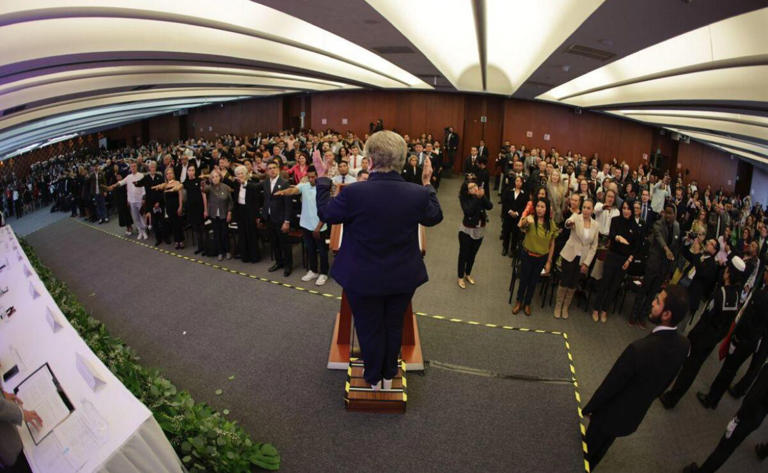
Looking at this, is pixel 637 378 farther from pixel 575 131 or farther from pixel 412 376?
pixel 575 131

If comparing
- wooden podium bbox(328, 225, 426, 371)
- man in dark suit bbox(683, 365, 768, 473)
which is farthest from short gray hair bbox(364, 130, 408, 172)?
man in dark suit bbox(683, 365, 768, 473)

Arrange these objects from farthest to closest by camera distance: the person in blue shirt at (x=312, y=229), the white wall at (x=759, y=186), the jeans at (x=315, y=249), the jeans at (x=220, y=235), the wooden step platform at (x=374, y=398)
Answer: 1. the white wall at (x=759, y=186)
2. the jeans at (x=220, y=235)
3. the jeans at (x=315, y=249)
4. the person in blue shirt at (x=312, y=229)
5. the wooden step platform at (x=374, y=398)

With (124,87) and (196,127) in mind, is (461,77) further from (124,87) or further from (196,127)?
(196,127)

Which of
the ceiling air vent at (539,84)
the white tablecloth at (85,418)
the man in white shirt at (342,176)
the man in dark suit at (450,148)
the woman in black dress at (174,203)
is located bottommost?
the white tablecloth at (85,418)

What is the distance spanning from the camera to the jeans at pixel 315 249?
6.79 meters

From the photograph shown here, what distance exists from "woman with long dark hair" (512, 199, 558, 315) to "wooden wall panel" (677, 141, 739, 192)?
13.7m

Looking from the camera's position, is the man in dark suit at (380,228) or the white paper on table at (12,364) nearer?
the man in dark suit at (380,228)

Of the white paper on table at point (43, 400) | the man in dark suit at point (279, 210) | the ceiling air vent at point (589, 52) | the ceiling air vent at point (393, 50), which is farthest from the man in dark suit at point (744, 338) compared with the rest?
the ceiling air vent at point (393, 50)

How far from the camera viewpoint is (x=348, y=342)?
429 centimetres

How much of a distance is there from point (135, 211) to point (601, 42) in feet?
32.3

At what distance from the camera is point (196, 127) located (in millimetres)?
29531

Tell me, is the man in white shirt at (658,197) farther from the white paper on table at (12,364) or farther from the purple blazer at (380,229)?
the white paper on table at (12,364)

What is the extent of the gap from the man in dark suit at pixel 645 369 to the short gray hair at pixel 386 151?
79.7 inches

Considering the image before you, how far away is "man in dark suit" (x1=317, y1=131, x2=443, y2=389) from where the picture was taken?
2572mm
